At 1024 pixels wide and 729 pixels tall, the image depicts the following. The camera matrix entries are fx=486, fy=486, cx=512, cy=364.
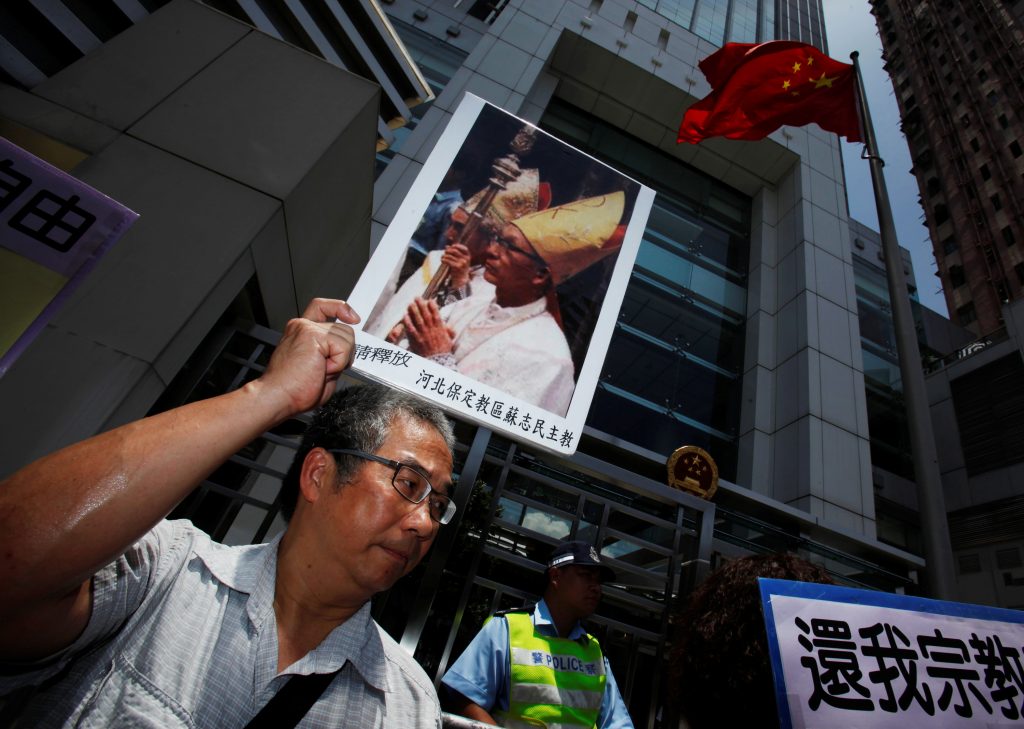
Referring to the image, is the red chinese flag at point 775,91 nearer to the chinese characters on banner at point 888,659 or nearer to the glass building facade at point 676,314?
the glass building facade at point 676,314

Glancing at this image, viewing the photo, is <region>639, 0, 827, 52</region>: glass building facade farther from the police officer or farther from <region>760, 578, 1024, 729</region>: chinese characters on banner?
<region>760, 578, 1024, 729</region>: chinese characters on banner

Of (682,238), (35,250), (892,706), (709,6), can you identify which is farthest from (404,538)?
(709,6)

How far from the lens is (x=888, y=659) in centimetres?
164

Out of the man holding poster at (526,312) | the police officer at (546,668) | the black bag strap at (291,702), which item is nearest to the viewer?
the black bag strap at (291,702)

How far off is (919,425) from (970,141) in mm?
43126

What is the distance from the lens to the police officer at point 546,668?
271 centimetres

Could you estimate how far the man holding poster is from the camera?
2.26 meters

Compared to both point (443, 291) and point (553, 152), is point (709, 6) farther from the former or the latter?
point (443, 291)

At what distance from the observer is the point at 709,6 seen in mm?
15094

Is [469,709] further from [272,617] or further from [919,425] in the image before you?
[919,425]

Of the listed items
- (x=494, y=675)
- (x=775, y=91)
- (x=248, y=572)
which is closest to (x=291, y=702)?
(x=248, y=572)

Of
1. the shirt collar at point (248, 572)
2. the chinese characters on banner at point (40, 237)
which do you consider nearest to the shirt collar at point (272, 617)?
the shirt collar at point (248, 572)

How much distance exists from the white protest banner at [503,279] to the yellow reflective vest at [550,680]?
4.94 ft

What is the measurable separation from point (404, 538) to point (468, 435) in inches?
118
